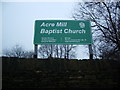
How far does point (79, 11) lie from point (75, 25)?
5.20 meters

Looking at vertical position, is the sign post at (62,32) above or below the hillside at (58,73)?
above

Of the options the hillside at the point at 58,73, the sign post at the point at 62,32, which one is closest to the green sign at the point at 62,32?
the sign post at the point at 62,32

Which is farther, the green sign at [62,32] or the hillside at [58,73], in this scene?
the green sign at [62,32]

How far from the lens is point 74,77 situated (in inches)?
206

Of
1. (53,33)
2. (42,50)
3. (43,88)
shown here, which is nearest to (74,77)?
(43,88)

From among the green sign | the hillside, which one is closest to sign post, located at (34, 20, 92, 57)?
the green sign

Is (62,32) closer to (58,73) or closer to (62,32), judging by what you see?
(62,32)

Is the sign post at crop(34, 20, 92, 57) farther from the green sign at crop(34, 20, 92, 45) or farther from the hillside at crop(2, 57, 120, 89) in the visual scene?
the hillside at crop(2, 57, 120, 89)

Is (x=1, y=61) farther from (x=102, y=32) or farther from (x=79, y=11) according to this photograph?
(x=79, y=11)

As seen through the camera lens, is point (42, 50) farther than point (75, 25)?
Yes

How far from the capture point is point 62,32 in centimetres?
659

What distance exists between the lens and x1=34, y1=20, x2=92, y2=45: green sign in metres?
6.40

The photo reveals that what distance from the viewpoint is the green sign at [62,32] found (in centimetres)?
640

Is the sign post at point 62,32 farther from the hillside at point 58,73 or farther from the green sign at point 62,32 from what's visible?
the hillside at point 58,73
